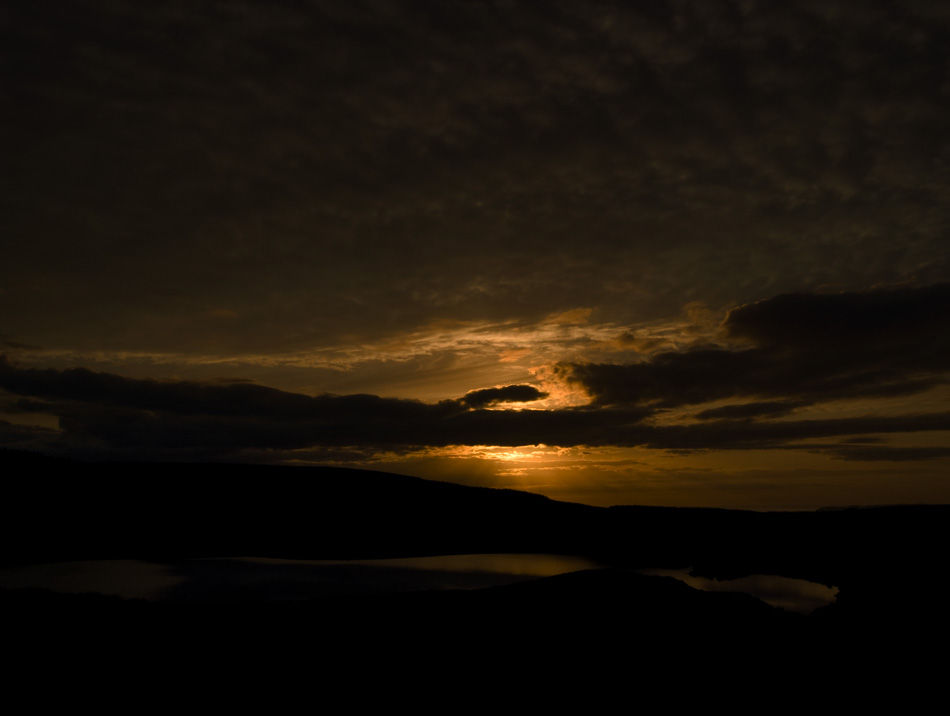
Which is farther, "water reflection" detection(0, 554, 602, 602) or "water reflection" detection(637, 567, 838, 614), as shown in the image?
"water reflection" detection(637, 567, 838, 614)

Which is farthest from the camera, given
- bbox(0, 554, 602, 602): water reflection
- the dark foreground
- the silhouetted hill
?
the silhouetted hill

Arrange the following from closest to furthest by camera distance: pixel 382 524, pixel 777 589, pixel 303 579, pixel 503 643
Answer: pixel 503 643
pixel 777 589
pixel 303 579
pixel 382 524

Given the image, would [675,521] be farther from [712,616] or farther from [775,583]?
[712,616]

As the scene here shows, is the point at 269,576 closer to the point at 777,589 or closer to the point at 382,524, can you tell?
the point at 382,524

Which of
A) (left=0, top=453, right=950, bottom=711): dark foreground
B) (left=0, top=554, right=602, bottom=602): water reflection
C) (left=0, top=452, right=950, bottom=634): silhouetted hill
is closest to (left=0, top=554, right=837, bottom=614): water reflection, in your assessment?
(left=0, top=554, right=602, bottom=602): water reflection

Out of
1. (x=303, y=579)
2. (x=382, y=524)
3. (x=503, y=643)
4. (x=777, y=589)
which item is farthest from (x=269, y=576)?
(x=777, y=589)

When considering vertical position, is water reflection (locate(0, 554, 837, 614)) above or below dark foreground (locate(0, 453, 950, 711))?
below

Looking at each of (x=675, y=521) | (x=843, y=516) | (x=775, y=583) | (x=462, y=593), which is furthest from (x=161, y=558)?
(x=843, y=516)

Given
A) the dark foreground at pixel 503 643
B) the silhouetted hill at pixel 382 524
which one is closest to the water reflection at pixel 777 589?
the silhouetted hill at pixel 382 524

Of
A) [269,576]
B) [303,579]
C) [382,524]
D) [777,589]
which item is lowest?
[269,576]

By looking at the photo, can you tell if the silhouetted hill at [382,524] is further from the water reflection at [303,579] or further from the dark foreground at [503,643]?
the dark foreground at [503,643]

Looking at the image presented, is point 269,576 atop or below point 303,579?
below

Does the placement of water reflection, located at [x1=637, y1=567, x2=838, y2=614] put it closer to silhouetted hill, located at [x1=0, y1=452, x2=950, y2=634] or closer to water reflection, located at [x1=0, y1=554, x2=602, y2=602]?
silhouetted hill, located at [x1=0, y1=452, x2=950, y2=634]

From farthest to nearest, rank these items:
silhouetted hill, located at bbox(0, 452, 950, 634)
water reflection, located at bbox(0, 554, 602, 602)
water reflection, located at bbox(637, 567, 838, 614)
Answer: silhouetted hill, located at bbox(0, 452, 950, 634)
water reflection, located at bbox(637, 567, 838, 614)
water reflection, located at bbox(0, 554, 602, 602)
